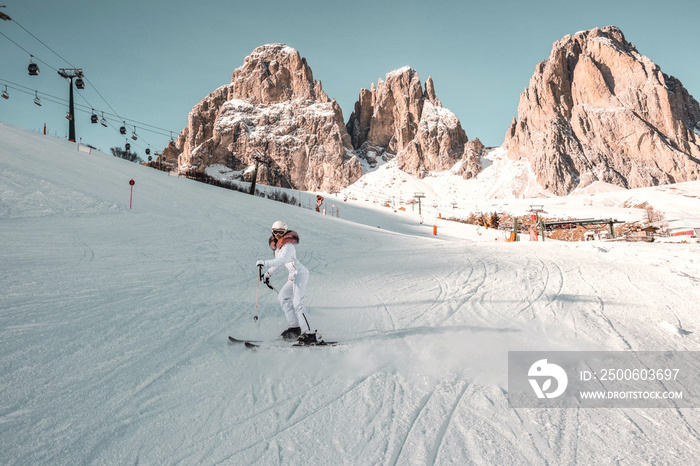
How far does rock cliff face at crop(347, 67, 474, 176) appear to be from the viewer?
125 m

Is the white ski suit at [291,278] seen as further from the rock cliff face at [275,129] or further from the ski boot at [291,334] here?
the rock cliff face at [275,129]

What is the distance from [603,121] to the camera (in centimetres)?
9725

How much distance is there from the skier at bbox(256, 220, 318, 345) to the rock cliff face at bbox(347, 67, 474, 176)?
122m

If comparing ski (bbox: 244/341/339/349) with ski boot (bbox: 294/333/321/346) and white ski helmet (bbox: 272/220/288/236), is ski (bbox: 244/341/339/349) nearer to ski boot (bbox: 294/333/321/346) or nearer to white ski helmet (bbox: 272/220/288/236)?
ski boot (bbox: 294/333/321/346)

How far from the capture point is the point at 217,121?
12669 cm

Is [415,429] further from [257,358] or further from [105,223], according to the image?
[105,223]

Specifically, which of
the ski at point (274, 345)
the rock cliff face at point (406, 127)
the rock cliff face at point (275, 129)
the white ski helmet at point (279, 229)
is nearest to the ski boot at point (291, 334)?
the ski at point (274, 345)

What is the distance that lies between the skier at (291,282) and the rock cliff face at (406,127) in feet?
400

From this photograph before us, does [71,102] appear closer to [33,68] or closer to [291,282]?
[33,68]

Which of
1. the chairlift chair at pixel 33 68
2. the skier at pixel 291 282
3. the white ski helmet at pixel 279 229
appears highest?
the chairlift chair at pixel 33 68

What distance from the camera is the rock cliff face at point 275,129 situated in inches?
4902

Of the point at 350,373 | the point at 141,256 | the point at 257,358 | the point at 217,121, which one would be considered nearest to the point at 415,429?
the point at 350,373

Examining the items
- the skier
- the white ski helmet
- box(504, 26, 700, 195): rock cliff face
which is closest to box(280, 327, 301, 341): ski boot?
the skier

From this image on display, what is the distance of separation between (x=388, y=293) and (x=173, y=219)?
12.2 meters
